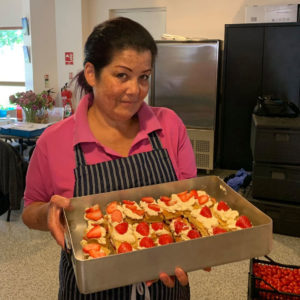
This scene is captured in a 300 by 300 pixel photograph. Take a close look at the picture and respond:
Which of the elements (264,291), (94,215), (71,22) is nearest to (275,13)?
(71,22)

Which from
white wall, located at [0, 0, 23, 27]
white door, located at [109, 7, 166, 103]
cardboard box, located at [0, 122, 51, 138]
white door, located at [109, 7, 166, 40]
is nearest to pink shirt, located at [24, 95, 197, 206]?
cardboard box, located at [0, 122, 51, 138]

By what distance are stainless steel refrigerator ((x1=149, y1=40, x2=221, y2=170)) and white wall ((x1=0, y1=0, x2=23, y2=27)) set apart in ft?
9.55

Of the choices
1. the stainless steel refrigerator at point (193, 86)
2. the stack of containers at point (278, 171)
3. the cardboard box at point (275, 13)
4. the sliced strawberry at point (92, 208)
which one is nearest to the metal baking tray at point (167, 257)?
the sliced strawberry at point (92, 208)

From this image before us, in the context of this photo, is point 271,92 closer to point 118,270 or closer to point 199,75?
point 199,75

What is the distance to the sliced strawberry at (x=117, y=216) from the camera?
111cm

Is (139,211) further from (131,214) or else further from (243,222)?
(243,222)

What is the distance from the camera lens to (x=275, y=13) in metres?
4.22

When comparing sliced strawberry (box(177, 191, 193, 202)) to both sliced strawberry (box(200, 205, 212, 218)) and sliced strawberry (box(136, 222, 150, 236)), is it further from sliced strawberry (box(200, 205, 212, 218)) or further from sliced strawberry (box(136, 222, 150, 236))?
sliced strawberry (box(136, 222, 150, 236))

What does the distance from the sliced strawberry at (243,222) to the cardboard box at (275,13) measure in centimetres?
380

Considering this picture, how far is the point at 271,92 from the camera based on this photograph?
Result: 14.2 feet

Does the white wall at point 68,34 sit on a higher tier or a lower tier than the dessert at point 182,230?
higher

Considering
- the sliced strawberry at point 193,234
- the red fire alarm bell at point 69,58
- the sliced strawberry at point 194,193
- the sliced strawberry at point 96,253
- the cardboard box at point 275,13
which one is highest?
the cardboard box at point 275,13

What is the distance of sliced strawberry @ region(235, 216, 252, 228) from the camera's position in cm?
105

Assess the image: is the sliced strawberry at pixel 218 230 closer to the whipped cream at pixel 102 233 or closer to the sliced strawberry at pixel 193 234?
the sliced strawberry at pixel 193 234
